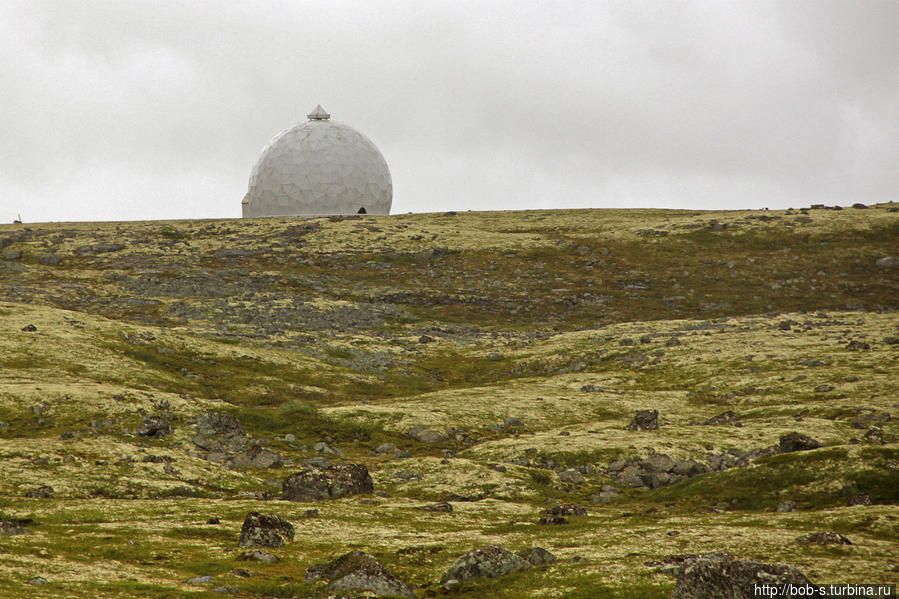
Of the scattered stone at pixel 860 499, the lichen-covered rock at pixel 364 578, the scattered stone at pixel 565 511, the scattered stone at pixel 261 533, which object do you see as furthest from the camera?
the scattered stone at pixel 565 511

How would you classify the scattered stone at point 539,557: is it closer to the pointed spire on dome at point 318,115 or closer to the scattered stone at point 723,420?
the scattered stone at point 723,420

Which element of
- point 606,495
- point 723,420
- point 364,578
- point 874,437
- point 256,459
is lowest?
point 606,495

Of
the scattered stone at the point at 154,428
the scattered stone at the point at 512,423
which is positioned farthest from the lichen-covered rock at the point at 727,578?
the scattered stone at the point at 154,428

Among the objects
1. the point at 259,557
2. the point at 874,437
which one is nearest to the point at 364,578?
the point at 259,557

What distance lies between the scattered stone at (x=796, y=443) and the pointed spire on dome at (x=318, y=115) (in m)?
133

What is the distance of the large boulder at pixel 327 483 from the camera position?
5312 centimetres

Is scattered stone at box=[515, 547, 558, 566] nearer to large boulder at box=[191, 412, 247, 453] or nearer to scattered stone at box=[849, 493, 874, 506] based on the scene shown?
scattered stone at box=[849, 493, 874, 506]

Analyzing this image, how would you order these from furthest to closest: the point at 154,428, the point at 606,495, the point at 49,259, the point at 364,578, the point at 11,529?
the point at 49,259, the point at 154,428, the point at 606,495, the point at 11,529, the point at 364,578

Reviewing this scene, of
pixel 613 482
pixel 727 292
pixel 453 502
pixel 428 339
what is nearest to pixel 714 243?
pixel 727 292

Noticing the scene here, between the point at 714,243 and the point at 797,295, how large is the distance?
2495cm

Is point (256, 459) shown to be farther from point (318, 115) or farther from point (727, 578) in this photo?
point (318, 115)

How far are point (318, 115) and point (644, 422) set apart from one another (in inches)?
4825

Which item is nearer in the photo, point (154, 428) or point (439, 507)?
point (439, 507)

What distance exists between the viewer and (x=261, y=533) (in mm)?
39656
